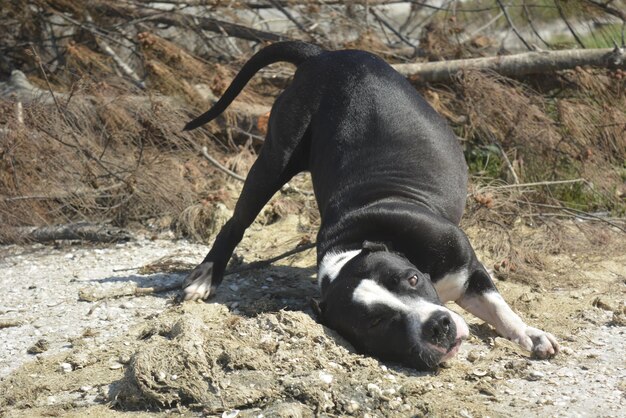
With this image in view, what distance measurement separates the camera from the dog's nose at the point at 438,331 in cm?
407

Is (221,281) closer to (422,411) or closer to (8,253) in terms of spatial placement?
(8,253)

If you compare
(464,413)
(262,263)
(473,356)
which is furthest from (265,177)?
(464,413)

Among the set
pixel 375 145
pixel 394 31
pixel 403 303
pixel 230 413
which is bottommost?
pixel 230 413

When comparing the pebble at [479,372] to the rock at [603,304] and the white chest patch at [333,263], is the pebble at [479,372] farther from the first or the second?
the rock at [603,304]

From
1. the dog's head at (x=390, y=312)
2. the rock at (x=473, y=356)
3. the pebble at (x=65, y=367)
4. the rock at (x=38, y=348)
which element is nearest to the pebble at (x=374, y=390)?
the dog's head at (x=390, y=312)

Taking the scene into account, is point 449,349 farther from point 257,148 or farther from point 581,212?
point 257,148

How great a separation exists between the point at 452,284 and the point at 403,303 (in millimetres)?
674

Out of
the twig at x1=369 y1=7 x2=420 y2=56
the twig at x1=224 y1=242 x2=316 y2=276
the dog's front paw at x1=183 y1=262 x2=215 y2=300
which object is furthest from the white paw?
the twig at x1=369 y1=7 x2=420 y2=56

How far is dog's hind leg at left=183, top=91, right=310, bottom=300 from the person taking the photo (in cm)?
550

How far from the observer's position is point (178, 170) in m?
6.88

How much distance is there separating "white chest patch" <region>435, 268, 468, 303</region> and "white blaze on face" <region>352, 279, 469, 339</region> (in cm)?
55

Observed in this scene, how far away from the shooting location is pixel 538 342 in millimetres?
4402

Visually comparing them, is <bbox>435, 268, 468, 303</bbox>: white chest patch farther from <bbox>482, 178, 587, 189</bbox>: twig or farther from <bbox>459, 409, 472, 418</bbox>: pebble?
<bbox>482, 178, 587, 189</bbox>: twig

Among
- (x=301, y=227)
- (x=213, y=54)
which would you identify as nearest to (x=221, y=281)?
(x=301, y=227)
